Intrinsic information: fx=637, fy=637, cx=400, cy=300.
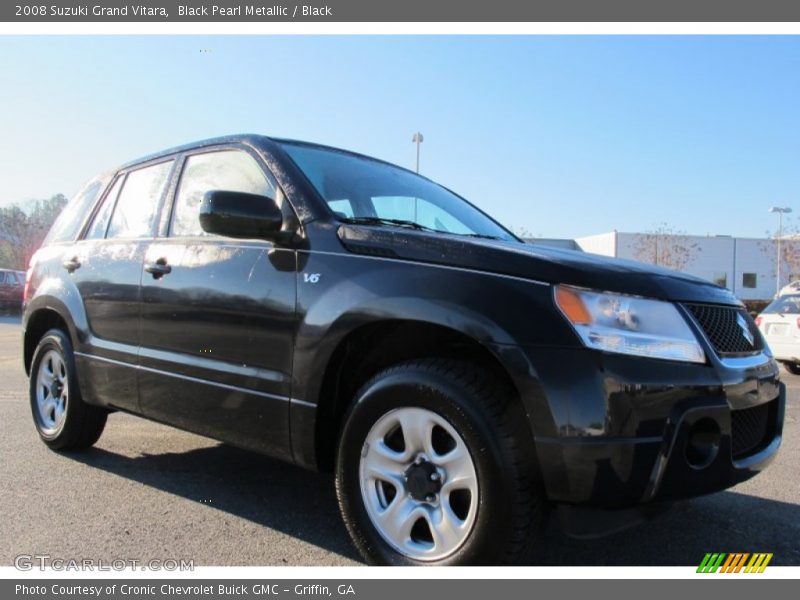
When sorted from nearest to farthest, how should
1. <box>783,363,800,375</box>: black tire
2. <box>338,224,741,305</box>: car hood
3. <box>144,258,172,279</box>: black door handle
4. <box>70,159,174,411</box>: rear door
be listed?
1. <box>338,224,741,305</box>: car hood
2. <box>144,258,172,279</box>: black door handle
3. <box>70,159,174,411</box>: rear door
4. <box>783,363,800,375</box>: black tire

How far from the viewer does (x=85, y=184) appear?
480 centimetres

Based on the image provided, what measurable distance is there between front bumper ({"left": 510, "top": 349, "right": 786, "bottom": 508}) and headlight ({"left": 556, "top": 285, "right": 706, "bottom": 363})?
5 centimetres

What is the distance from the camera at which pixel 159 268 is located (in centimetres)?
348

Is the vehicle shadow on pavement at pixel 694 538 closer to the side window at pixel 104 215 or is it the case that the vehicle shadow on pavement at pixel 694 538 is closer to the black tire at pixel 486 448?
the black tire at pixel 486 448

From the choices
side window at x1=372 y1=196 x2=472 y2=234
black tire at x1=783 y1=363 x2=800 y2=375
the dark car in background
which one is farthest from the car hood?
the dark car in background

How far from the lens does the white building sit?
44.8m

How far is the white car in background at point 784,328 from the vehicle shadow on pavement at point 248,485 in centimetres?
832

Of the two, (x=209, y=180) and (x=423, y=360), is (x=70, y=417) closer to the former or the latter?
(x=209, y=180)

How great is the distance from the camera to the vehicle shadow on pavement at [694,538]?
2820mm

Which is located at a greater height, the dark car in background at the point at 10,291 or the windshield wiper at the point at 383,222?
the windshield wiper at the point at 383,222

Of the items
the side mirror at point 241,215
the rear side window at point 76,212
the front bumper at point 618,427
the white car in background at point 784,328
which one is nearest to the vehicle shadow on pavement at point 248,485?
the front bumper at point 618,427

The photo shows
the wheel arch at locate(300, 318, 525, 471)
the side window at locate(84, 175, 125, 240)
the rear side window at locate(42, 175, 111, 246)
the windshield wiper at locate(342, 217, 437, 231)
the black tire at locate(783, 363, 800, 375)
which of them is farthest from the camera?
the black tire at locate(783, 363, 800, 375)

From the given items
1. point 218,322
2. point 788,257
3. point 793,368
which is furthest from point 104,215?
point 788,257

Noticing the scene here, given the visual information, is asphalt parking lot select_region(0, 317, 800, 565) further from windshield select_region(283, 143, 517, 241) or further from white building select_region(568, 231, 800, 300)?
white building select_region(568, 231, 800, 300)
